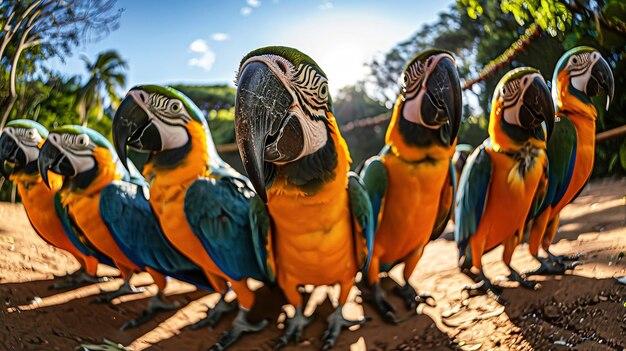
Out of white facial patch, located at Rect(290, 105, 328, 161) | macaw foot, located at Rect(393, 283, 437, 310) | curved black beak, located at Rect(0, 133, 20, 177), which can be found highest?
curved black beak, located at Rect(0, 133, 20, 177)

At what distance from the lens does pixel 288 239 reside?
2135mm

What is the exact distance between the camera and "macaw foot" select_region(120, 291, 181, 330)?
2691 millimetres

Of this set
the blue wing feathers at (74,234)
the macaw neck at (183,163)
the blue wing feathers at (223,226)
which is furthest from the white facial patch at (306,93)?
the blue wing feathers at (74,234)

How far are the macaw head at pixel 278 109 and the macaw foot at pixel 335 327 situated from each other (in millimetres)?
1065

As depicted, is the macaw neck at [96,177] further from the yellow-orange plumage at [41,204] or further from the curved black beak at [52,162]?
the yellow-orange plumage at [41,204]

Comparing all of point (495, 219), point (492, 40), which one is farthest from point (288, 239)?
point (492, 40)

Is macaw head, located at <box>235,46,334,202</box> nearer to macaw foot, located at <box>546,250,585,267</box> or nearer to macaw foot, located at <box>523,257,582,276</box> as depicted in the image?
macaw foot, located at <box>523,257,582,276</box>

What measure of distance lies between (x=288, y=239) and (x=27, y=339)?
4.95 feet

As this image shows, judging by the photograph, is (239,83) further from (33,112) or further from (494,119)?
(33,112)

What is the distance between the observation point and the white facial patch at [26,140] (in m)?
3.20

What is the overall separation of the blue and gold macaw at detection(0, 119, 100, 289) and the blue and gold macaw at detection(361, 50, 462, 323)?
2415mm

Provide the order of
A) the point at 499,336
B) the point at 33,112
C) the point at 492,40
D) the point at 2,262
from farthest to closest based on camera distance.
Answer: the point at 492,40, the point at 33,112, the point at 2,262, the point at 499,336

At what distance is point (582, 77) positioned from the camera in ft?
8.64

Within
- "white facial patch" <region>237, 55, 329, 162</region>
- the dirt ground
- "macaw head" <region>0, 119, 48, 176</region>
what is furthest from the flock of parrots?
"macaw head" <region>0, 119, 48, 176</region>
